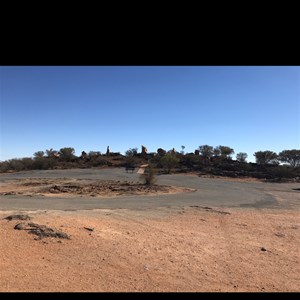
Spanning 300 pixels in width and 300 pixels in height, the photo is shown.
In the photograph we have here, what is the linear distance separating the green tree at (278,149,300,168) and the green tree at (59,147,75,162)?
43.1m

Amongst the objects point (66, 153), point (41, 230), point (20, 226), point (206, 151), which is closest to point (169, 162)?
point (206, 151)

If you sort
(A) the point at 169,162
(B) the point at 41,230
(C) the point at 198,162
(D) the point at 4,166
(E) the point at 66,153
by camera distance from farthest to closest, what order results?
1. (E) the point at 66,153
2. (C) the point at 198,162
3. (D) the point at 4,166
4. (A) the point at 169,162
5. (B) the point at 41,230

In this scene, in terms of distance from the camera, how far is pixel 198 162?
2744 inches

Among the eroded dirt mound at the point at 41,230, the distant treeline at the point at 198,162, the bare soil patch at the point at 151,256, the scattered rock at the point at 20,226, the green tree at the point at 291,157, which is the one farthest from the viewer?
the green tree at the point at 291,157

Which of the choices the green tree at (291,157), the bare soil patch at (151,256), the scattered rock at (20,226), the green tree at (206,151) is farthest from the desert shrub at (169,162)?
the scattered rock at (20,226)

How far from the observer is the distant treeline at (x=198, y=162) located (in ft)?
184

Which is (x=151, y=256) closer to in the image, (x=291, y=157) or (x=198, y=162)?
(x=198, y=162)

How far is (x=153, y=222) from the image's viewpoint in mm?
14234

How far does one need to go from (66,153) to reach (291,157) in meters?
45.9

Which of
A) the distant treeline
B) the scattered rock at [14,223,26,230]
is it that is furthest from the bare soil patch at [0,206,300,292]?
the distant treeline

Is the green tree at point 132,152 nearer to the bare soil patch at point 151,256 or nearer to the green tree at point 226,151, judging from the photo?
the green tree at point 226,151

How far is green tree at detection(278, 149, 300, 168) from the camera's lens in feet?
234
